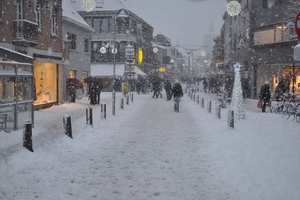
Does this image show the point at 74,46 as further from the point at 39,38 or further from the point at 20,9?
the point at 20,9

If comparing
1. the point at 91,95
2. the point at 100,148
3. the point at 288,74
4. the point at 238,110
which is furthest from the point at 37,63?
the point at 288,74

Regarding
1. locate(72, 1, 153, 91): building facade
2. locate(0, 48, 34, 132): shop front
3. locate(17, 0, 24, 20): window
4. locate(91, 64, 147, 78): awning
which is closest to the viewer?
locate(0, 48, 34, 132): shop front

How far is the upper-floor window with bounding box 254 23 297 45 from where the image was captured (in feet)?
99.0

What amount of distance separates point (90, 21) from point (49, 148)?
141 feet

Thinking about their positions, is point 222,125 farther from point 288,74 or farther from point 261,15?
point 261,15

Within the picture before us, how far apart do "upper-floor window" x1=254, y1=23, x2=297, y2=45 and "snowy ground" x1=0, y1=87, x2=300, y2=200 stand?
17890mm

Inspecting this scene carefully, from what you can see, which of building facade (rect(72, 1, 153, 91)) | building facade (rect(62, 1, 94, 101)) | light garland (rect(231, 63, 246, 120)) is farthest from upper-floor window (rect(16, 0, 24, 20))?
building facade (rect(72, 1, 153, 91))

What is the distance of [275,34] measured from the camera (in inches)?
1258

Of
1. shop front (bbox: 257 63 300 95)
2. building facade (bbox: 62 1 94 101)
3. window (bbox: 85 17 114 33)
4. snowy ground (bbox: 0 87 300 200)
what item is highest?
window (bbox: 85 17 114 33)

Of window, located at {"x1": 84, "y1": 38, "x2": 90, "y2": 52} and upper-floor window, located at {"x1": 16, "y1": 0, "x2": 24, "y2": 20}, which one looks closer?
upper-floor window, located at {"x1": 16, "y1": 0, "x2": 24, "y2": 20}

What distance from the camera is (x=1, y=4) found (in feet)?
59.3

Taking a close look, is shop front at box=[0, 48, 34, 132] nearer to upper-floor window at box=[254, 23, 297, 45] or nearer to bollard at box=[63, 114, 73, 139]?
bollard at box=[63, 114, 73, 139]

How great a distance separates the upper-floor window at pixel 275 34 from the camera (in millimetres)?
30188

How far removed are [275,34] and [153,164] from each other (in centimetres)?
2637
